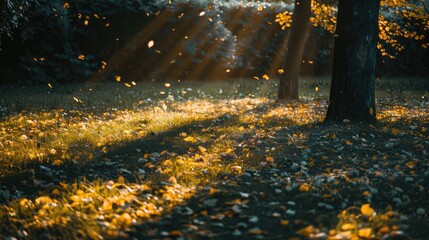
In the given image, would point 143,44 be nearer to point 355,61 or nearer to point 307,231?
point 355,61

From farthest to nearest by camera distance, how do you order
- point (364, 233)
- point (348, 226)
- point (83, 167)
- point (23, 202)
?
point (83, 167) → point (23, 202) → point (348, 226) → point (364, 233)

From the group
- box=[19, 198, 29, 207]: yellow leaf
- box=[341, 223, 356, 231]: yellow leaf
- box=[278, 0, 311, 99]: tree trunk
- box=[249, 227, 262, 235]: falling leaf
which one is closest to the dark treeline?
box=[278, 0, 311, 99]: tree trunk

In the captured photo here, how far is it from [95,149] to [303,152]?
10.4 ft

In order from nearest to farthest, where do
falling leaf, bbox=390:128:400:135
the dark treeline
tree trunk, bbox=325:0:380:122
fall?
falling leaf, bbox=390:128:400:135 < tree trunk, bbox=325:0:380:122 < the dark treeline

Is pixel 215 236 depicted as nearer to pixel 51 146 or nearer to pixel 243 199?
pixel 243 199

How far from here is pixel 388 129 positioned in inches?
380

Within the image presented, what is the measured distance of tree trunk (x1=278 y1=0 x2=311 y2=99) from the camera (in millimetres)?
14344

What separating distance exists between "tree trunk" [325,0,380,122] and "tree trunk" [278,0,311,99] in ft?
14.6

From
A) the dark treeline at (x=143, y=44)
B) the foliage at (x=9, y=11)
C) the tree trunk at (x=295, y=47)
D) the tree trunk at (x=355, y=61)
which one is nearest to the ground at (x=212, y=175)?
the tree trunk at (x=355, y=61)

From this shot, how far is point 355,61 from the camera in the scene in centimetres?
979

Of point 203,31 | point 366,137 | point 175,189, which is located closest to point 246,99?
point 203,31

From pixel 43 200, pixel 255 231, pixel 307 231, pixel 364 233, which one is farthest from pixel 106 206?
pixel 364 233

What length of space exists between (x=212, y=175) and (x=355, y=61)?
4.45 meters

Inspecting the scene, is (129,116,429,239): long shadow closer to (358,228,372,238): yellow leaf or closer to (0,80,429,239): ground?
(0,80,429,239): ground
